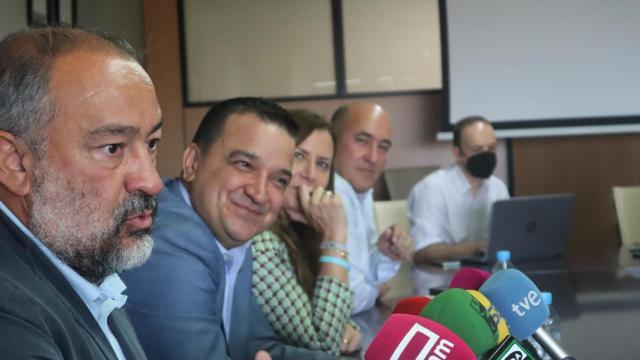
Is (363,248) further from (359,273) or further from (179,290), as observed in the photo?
(179,290)

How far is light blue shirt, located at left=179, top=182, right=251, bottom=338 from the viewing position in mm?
1783

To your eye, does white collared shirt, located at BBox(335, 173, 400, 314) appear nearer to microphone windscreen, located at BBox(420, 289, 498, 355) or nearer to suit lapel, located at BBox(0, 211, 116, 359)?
microphone windscreen, located at BBox(420, 289, 498, 355)

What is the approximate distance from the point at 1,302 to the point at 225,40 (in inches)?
231

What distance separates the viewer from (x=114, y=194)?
100 centimetres

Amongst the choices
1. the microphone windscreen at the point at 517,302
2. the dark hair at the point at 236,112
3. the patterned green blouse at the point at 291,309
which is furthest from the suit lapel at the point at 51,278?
the patterned green blouse at the point at 291,309

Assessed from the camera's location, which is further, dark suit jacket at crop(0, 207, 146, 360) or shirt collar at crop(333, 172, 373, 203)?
shirt collar at crop(333, 172, 373, 203)

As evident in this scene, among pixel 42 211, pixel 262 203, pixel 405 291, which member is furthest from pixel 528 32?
pixel 42 211

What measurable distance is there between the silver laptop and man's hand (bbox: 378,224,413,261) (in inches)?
17.9

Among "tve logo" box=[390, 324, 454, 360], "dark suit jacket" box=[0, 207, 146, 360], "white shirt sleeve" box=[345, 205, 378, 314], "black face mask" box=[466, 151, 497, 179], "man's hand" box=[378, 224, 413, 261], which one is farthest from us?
"black face mask" box=[466, 151, 497, 179]

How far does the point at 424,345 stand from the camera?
1020 mm

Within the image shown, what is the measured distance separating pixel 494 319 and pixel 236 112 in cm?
85

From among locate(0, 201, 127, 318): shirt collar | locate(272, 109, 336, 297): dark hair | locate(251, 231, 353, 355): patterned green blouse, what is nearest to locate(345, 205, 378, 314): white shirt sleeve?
locate(272, 109, 336, 297): dark hair

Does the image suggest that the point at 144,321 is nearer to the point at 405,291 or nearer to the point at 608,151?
the point at 405,291

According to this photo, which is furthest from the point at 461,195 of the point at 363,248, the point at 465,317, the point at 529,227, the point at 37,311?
the point at 37,311
